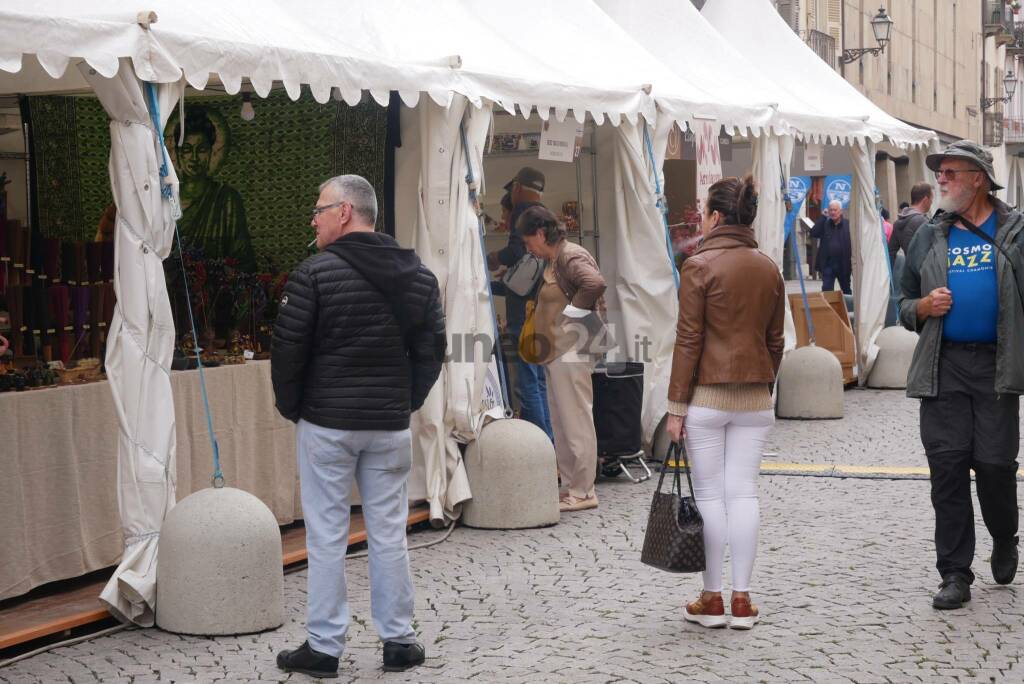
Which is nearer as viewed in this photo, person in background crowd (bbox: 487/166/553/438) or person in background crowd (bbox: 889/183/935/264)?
person in background crowd (bbox: 487/166/553/438)

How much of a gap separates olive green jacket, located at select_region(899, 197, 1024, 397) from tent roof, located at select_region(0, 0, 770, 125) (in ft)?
8.31

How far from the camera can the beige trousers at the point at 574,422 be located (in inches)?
334

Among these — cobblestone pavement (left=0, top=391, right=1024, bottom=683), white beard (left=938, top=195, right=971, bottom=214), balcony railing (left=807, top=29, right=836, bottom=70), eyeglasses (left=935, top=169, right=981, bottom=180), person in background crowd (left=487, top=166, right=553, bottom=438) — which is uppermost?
balcony railing (left=807, top=29, right=836, bottom=70)

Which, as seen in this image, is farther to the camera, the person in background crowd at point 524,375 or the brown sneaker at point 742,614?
the person in background crowd at point 524,375

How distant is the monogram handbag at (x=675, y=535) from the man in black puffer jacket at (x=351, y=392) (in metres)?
1.01

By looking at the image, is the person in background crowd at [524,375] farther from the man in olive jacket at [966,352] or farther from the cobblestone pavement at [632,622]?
the man in olive jacket at [966,352]

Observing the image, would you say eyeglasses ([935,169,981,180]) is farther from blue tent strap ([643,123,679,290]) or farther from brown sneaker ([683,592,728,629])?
blue tent strap ([643,123,679,290])

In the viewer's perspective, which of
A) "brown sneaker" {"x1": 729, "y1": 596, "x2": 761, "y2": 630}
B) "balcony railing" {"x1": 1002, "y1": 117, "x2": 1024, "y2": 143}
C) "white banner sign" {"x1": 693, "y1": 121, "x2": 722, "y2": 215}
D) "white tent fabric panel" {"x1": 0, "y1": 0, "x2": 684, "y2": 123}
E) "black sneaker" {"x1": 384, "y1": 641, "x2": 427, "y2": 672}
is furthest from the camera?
"balcony railing" {"x1": 1002, "y1": 117, "x2": 1024, "y2": 143}

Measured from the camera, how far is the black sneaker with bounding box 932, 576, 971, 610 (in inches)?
234

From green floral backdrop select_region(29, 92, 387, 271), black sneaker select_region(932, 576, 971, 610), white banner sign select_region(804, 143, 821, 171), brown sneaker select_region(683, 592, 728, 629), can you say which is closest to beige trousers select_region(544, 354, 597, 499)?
green floral backdrop select_region(29, 92, 387, 271)

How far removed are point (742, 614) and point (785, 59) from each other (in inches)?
377

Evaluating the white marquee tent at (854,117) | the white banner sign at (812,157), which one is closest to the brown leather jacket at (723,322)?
the white marquee tent at (854,117)

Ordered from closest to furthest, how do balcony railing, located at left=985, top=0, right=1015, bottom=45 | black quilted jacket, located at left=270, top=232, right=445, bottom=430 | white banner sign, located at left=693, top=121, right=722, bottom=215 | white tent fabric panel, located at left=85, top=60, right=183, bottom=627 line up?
1. black quilted jacket, located at left=270, top=232, right=445, bottom=430
2. white tent fabric panel, located at left=85, top=60, right=183, bottom=627
3. white banner sign, located at left=693, top=121, right=722, bottom=215
4. balcony railing, located at left=985, top=0, right=1015, bottom=45

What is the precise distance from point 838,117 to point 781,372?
2378 mm
